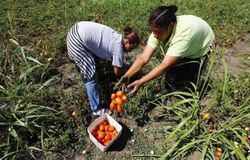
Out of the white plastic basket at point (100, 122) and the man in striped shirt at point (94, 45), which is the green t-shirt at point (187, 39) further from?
the white plastic basket at point (100, 122)

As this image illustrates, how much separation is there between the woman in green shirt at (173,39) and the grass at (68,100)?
385mm

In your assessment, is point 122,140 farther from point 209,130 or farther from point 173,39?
point 173,39

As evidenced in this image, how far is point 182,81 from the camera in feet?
15.0

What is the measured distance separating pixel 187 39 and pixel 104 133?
143 cm

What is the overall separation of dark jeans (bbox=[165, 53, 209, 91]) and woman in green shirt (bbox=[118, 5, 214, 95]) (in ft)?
0.45

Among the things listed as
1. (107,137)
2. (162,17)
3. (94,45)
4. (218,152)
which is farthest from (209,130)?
(94,45)

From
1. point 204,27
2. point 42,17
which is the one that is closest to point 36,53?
point 42,17

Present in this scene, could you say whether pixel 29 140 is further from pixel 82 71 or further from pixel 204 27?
pixel 204 27

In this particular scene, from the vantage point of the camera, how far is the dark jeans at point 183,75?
419cm

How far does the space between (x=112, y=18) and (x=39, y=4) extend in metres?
1.54

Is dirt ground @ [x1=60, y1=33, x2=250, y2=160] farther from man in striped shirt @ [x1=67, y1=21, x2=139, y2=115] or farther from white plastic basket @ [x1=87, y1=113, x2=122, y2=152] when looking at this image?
man in striped shirt @ [x1=67, y1=21, x2=139, y2=115]

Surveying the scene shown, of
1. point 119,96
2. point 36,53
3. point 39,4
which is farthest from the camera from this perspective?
point 39,4

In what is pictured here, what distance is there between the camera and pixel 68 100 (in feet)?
13.6

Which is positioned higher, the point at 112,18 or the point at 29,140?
the point at 112,18
